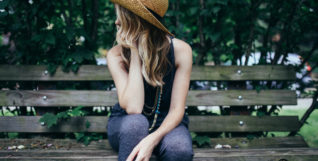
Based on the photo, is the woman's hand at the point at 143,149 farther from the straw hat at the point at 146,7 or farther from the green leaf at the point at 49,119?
the green leaf at the point at 49,119

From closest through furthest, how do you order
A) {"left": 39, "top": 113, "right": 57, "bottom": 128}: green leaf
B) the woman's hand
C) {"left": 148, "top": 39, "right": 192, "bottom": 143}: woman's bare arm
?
the woman's hand → {"left": 148, "top": 39, "right": 192, "bottom": 143}: woman's bare arm → {"left": 39, "top": 113, "right": 57, "bottom": 128}: green leaf

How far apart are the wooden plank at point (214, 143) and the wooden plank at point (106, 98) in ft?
1.20

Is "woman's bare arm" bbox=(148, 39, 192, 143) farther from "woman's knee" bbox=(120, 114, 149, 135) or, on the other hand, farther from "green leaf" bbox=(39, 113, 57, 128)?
"green leaf" bbox=(39, 113, 57, 128)

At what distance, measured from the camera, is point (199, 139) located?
288 centimetres

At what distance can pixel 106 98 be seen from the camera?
9.71 feet

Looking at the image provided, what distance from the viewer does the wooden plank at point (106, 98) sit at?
292cm

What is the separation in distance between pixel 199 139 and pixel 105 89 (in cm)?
117

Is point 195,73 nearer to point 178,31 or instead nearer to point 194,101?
point 194,101

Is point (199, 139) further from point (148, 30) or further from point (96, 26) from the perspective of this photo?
point (96, 26)

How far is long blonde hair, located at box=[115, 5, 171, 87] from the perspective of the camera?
2135 millimetres

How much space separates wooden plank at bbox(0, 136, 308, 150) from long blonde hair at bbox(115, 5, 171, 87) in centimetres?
102

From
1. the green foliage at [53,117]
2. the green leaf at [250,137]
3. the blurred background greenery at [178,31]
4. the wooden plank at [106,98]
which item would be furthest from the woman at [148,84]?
the green leaf at [250,137]

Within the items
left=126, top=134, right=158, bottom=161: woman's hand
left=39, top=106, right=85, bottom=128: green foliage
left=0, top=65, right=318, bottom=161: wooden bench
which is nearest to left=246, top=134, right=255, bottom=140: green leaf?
left=0, top=65, right=318, bottom=161: wooden bench

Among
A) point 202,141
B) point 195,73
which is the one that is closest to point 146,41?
point 195,73
